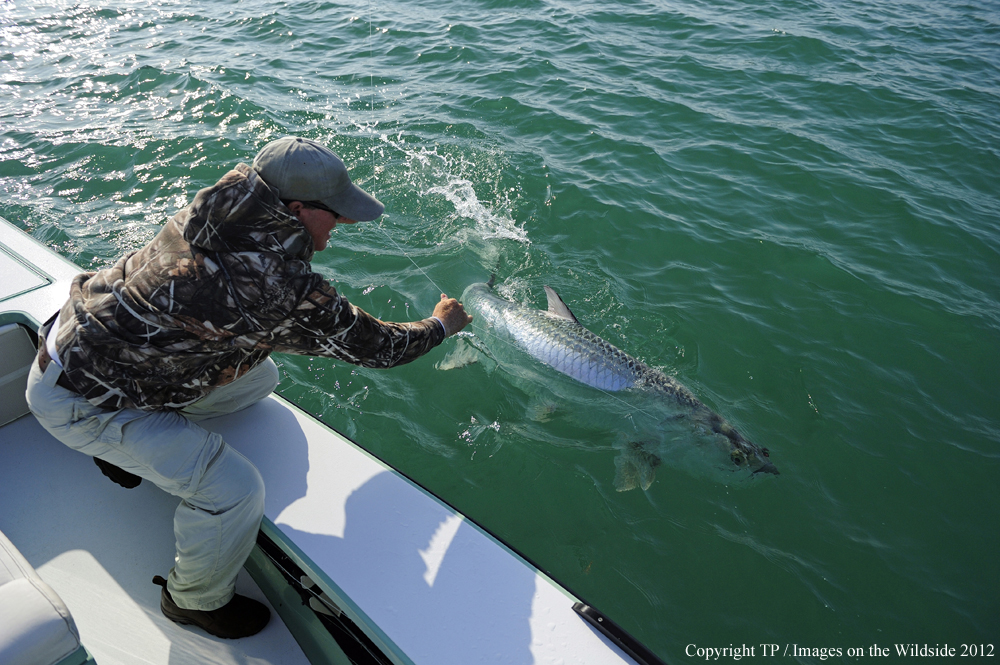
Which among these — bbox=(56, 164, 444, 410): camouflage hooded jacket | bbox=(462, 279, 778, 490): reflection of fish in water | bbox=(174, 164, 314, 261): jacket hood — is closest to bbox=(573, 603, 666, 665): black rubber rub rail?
bbox=(56, 164, 444, 410): camouflage hooded jacket

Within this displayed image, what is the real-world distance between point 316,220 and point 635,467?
3116 millimetres

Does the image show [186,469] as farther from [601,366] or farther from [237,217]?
[601,366]

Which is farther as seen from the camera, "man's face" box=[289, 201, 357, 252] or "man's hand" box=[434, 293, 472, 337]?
"man's hand" box=[434, 293, 472, 337]

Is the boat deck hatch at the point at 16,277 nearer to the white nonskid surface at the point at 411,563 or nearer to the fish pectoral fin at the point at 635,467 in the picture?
the white nonskid surface at the point at 411,563

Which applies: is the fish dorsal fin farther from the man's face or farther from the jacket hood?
the jacket hood

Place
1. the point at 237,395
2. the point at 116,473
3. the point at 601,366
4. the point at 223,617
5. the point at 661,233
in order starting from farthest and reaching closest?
the point at 661,233, the point at 601,366, the point at 237,395, the point at 116,473, the point at 223,617

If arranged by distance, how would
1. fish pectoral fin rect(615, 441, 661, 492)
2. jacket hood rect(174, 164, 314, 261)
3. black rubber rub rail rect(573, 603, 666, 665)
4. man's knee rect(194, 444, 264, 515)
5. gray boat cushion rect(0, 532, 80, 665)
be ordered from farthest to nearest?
fish pectoral fin rect(615, 441, 661, 492)
man's knee rect(194, 444, 264, 515)
black rubber rub rail rect(573, 603, 666, 665)
jacket hood rect(174, 164, 314, 261)
gray boat cushion rect(0, 532, 80, 665)

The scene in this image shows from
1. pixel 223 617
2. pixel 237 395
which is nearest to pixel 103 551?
pixel 223 617

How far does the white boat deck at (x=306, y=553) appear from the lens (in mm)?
2547

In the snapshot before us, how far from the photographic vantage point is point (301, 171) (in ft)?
8.09

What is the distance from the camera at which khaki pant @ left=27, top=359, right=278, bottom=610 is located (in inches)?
103

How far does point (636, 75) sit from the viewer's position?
9.93 m

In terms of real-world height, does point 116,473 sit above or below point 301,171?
below

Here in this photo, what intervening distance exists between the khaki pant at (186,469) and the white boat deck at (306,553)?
24 centimetres
